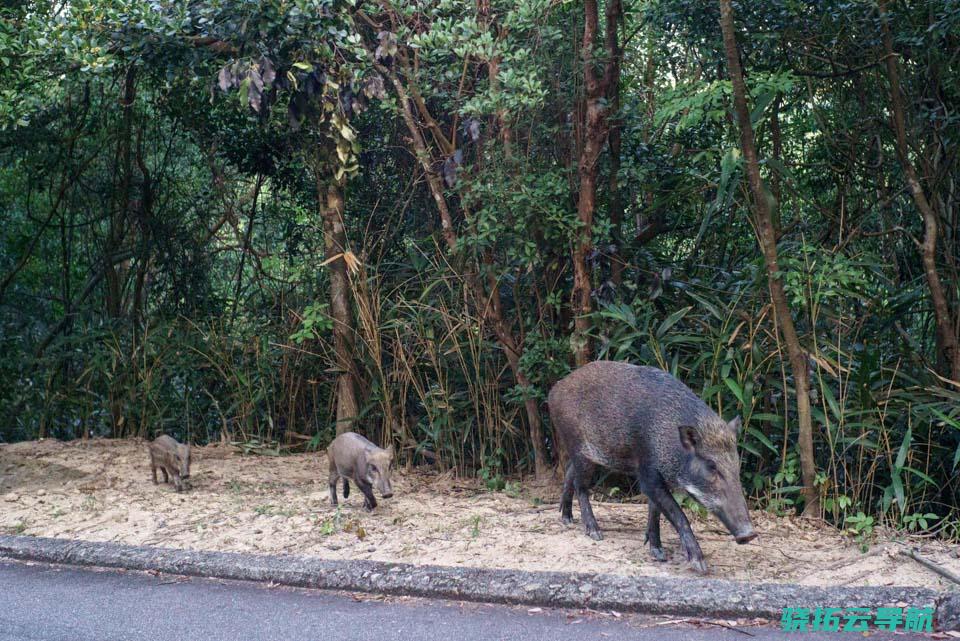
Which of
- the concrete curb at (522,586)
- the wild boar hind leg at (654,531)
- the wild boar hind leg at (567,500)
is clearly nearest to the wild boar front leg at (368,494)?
the concrete curb at (522,586)

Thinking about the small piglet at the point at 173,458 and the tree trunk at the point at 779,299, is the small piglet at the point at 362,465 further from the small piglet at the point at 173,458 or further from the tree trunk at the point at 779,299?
the tree trunk at the point at 779,299

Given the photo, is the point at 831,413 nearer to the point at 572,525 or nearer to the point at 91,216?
the point at 572,525

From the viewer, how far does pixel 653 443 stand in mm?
4887

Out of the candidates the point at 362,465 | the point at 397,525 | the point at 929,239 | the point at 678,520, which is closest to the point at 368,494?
the point at 362,465

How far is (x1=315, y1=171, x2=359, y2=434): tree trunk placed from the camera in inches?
304

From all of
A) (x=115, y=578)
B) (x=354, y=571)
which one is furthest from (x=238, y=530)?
(x=354, y=571)

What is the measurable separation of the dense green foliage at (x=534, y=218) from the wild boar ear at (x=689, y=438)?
118 cm

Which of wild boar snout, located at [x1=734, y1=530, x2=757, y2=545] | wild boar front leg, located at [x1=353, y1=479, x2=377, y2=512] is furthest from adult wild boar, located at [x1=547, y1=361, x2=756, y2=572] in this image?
wild boar front leg, located at [x1=353, y1=479, x2=377, y2=512]

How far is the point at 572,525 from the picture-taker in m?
5.65

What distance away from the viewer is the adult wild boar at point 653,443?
460 cm

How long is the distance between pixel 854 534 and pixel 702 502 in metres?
1.24

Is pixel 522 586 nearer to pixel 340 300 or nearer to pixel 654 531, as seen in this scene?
pixel 654 531

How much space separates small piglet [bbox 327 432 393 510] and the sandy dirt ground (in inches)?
6.5

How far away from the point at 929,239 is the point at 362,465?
12.7 feet
